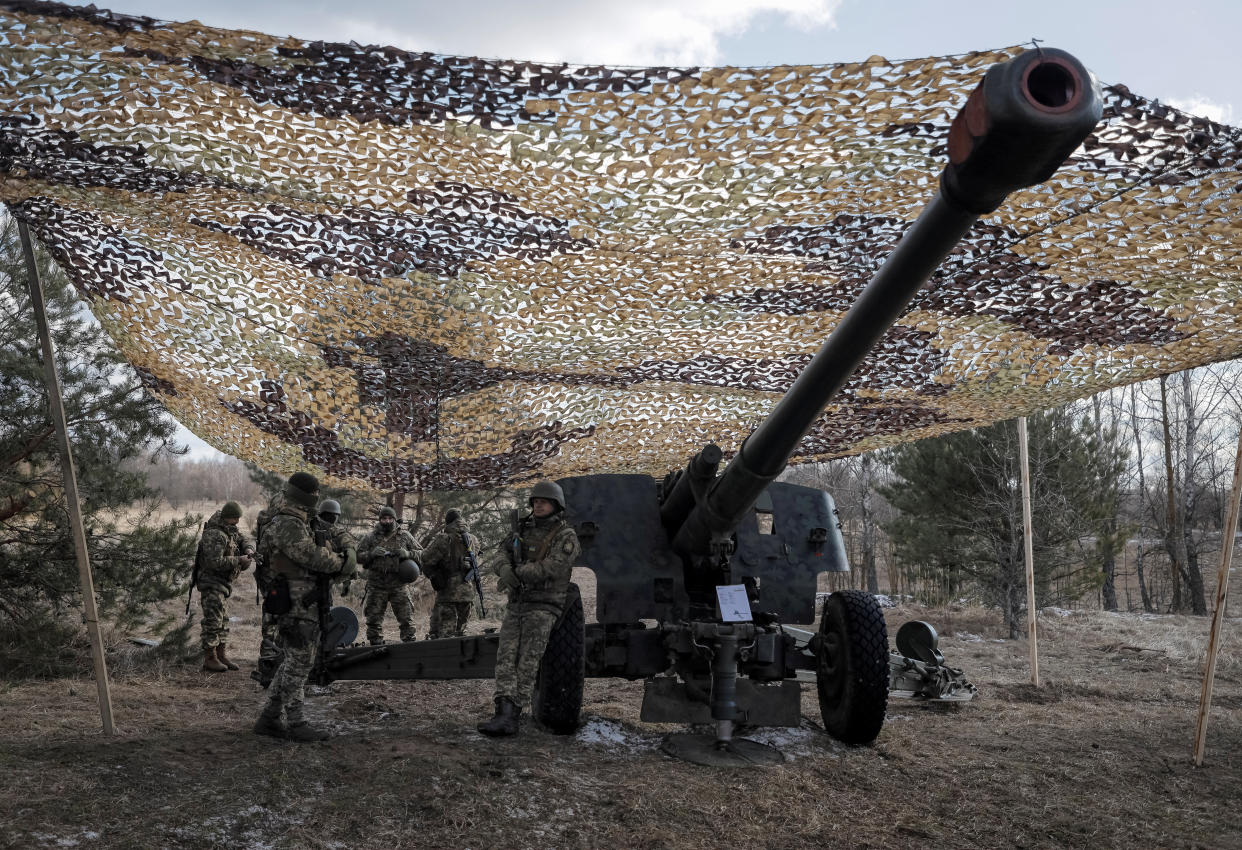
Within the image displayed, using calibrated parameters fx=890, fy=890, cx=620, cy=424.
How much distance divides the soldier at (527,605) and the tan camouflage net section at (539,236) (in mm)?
1289

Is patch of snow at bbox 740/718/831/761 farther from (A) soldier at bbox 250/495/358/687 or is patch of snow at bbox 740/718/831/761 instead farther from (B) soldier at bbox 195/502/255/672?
(B) soldier at bbox 195/502/255/672

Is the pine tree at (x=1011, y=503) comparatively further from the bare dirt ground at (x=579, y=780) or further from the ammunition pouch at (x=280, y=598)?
the ammunition pouch at (x=280, y=598)

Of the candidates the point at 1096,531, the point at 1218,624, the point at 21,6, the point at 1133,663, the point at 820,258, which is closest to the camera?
the point at 21,6

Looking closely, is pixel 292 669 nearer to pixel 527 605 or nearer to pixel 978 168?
pixel 527 605

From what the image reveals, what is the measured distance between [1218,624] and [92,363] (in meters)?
9.35

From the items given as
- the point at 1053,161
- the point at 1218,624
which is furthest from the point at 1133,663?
the point at 1053,161

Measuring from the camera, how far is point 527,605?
18.1 feet

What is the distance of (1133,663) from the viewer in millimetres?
10094

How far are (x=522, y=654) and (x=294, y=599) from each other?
1416 millimetres

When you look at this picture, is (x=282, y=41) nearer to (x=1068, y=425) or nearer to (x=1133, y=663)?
(x=1133, y=663)

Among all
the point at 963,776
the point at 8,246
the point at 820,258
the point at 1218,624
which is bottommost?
the point at 963,776

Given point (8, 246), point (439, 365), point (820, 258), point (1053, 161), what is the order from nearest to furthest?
point (1053, 161) → point (820, 258) → point (439, 365) → point (8, 246)

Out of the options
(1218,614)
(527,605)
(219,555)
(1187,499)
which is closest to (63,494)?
(219,555)

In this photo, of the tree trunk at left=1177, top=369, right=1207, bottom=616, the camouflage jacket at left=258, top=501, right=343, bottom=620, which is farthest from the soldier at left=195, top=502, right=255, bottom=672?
the tree trunk at left=1177, top=369, right=1207, bottom=616
